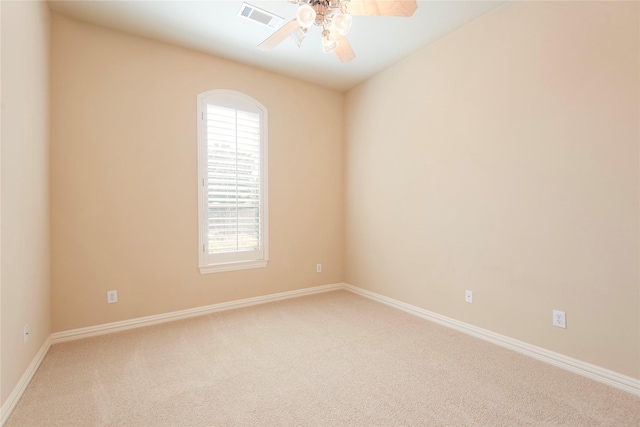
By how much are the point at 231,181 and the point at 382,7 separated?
7.76 ft

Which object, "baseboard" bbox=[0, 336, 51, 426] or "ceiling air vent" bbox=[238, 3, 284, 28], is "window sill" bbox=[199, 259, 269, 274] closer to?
"baseboard" bbox=[0, 336, 51, 426]

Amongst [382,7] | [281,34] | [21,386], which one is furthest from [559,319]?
[21,386]

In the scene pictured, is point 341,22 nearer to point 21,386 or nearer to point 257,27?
point 257,27

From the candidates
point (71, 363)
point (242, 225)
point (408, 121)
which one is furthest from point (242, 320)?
point (408, 121)

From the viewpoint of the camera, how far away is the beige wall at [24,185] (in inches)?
68.7

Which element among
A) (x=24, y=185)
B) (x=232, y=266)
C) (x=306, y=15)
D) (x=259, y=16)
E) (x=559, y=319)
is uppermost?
(x=259, y=16)

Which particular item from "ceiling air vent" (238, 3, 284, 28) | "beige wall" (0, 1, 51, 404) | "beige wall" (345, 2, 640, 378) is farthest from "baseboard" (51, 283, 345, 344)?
"ceiling air vent" (238, 3, 284, 28)

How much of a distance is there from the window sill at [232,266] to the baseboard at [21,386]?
1.39 metres

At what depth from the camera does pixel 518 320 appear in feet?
8.29

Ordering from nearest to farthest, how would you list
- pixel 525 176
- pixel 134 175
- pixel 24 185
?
pixel 24 185, pixel 525 176, pixel 134 175

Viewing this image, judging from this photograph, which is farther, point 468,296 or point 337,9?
point 468,296

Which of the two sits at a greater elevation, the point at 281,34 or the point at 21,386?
the point at 281,34

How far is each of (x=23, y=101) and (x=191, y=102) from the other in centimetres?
147

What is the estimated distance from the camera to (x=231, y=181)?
353 cm
